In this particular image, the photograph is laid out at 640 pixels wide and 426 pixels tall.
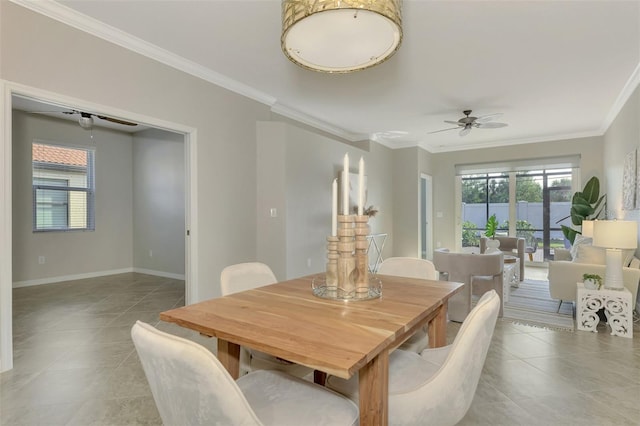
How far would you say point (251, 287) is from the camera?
1955 mm

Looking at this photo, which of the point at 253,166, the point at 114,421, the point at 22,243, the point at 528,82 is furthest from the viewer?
the point at 22,243

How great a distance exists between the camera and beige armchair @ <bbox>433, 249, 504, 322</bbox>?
3.25 metres

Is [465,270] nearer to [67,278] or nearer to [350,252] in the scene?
[350,252]

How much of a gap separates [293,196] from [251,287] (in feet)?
8.01

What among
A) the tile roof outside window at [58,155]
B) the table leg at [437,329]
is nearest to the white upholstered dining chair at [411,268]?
the table leg at [437,329]

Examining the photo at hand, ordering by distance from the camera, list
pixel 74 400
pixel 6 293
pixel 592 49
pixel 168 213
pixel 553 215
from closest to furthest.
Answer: pixel 74 400 < pixel 6 293 < pixel 592 49 < pixel 168 213 < pixel 553 215

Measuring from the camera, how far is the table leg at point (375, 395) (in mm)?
1053

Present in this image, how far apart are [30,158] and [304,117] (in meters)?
4.32

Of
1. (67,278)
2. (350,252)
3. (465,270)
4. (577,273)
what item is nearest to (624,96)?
(577,273)

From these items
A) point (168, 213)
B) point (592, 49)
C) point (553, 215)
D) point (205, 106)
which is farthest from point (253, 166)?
point (553, 215)

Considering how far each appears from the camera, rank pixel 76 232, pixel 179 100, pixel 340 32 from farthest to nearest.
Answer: pixel 76 232 → pixel 179 100 → pixel 340 32

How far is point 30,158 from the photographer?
5031mm

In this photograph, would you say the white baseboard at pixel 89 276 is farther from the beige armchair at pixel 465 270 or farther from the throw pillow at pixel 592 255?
the throw pillow at pixel 592 255

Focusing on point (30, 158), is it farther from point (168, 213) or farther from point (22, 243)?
point (168, 213)
